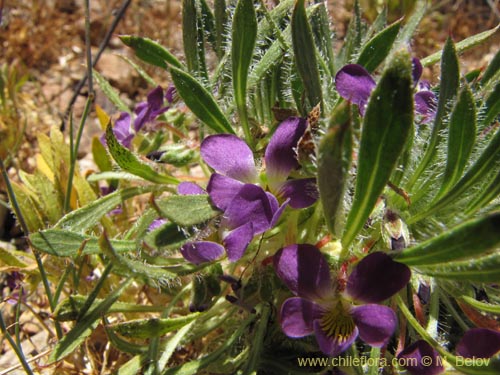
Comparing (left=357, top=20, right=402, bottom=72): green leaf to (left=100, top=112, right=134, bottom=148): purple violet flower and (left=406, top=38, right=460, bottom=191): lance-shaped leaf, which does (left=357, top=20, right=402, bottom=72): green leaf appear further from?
(left=100, top=112, right=134, bottom=148): purple violet flower

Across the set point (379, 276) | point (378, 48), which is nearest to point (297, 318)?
point (379, 276)

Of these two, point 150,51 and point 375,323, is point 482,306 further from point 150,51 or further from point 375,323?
point 150,51

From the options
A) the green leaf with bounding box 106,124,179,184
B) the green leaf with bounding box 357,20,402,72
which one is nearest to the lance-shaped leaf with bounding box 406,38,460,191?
the green leaf with bounding box 357,20,402,72

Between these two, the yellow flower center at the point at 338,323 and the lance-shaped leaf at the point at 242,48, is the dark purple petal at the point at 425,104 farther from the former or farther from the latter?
the yellow flower center at the point at 338,323

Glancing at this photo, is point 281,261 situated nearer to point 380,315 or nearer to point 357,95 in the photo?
point 380,315

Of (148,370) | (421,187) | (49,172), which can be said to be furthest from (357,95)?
(49,172)

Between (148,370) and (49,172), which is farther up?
(49,172)
